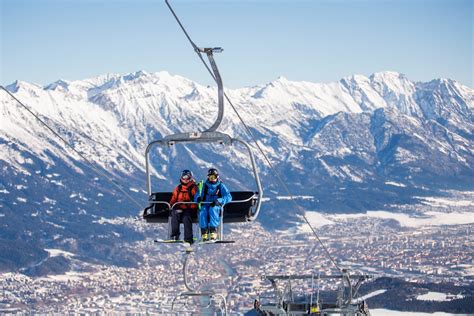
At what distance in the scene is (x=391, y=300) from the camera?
186 meters

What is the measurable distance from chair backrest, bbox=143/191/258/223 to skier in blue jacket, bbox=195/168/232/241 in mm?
1561

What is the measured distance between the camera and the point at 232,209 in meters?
31.5

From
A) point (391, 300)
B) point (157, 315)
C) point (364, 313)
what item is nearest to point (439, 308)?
point (391, 300)

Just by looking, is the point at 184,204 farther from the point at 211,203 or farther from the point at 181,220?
the point at 211,203

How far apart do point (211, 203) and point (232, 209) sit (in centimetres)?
225

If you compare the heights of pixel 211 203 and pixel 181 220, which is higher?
pixel 211 203

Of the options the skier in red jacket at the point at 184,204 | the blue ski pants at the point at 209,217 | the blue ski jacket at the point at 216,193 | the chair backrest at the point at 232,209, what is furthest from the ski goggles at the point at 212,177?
the chair backrest at the point at 232,209

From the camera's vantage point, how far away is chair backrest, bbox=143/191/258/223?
1225 inches

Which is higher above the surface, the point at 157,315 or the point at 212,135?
the point at 212,135

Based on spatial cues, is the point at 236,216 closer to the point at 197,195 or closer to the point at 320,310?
the point at 197,195

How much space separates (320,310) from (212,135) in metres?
7.90

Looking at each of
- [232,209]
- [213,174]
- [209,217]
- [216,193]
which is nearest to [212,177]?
[213,174]

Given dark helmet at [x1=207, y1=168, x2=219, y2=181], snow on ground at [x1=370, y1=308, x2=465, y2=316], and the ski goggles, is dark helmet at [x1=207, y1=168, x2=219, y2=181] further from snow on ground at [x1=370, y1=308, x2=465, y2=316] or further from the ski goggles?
snow on ground at [x1=370, y1=308, x2=465, y2=316]

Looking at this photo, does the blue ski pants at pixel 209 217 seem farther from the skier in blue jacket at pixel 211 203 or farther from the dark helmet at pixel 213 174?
the dark helmet at pixel 213 174
